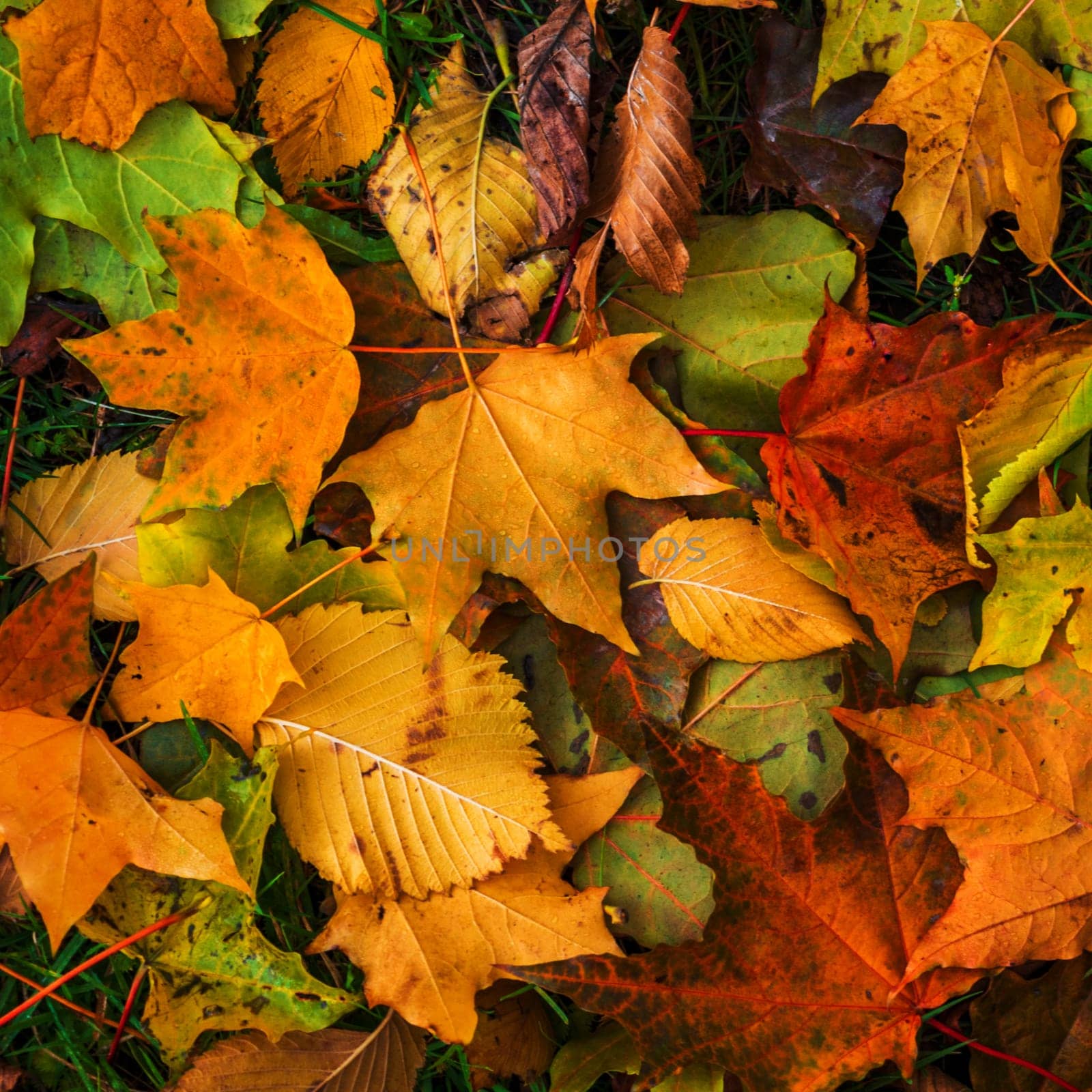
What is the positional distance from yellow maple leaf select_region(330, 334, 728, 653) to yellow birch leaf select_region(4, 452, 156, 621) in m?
0.42

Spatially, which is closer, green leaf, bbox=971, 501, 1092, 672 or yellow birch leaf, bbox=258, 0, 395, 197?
green leaf, bbox=971, 501, 1092, 672

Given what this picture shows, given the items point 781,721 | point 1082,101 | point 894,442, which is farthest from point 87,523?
point 1082,101

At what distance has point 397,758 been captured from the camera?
4.36ft

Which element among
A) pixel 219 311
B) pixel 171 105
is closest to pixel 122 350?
pixel 219 311

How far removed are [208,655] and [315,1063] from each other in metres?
0.62

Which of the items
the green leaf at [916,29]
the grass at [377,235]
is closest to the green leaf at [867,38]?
the green leaf at [916,29]

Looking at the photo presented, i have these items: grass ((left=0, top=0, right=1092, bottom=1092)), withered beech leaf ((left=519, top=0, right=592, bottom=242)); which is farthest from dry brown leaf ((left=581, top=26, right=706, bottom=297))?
grass ((left=0, top=0, right=1092, bottom=1092))

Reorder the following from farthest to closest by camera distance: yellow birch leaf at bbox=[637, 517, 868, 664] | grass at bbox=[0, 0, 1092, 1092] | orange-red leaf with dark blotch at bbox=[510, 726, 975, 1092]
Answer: grass at bbox=[0, 0, 1092, 1092] < yellow birch leaf at bbox=[637, 517, 868, 664] < orange-red leaf with dark blotch at bbox=[510, 726, 975, 1092]

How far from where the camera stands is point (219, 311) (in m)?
1.26

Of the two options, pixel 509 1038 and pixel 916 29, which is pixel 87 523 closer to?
pixel 509 1038

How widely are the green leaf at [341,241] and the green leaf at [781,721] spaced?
2.67ft

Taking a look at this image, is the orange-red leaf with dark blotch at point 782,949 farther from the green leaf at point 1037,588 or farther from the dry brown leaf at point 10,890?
the dry brown leaf at point 10,890

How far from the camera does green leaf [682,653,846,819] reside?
136cm

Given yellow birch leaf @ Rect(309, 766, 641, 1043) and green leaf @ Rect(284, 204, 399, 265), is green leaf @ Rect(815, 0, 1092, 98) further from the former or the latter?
yellow birch leaf @ Rect(309, 766, 641, 1043)
